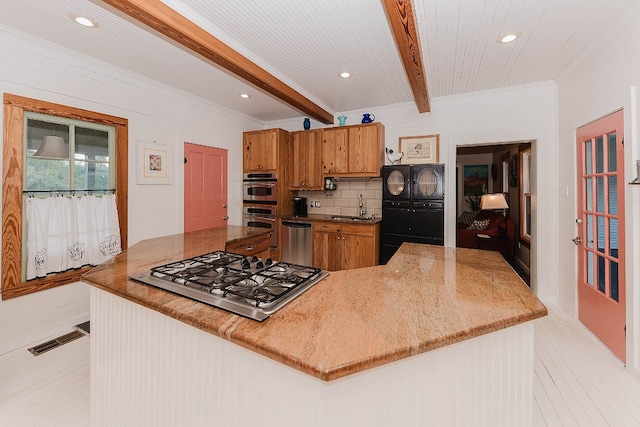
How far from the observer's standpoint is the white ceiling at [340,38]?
6.81ft

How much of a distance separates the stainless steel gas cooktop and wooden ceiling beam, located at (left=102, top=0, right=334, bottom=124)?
1651mm

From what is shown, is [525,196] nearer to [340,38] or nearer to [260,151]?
[340,38]

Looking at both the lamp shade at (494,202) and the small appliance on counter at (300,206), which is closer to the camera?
the lamp shade at (494,202)

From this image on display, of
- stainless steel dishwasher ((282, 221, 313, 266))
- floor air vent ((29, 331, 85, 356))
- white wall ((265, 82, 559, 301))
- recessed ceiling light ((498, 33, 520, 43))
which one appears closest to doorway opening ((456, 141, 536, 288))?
white wall ((265, 82, 559, 301))

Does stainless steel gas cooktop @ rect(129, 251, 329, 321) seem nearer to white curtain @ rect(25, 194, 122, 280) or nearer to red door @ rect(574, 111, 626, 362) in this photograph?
white curtain @ rect(25, 194, 122, 280)

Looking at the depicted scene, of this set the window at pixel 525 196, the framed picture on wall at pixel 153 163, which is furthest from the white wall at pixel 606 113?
the framed picture on wall at pixel 153 163

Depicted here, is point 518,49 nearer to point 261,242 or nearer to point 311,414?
point 261,242

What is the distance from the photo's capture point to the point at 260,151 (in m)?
4.69

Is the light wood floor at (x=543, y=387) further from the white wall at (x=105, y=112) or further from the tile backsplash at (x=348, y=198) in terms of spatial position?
the tile backsplash at (x=348, y=198)

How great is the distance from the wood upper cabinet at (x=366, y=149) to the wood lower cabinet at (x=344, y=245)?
0.82 metres

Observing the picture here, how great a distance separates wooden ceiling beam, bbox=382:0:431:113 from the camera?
5.89 feet

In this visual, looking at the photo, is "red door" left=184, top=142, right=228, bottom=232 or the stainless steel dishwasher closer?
"red door" left=184, top=142, right=228, bottom=232

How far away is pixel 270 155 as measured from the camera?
4609 millimetres

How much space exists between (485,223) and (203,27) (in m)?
4.98
